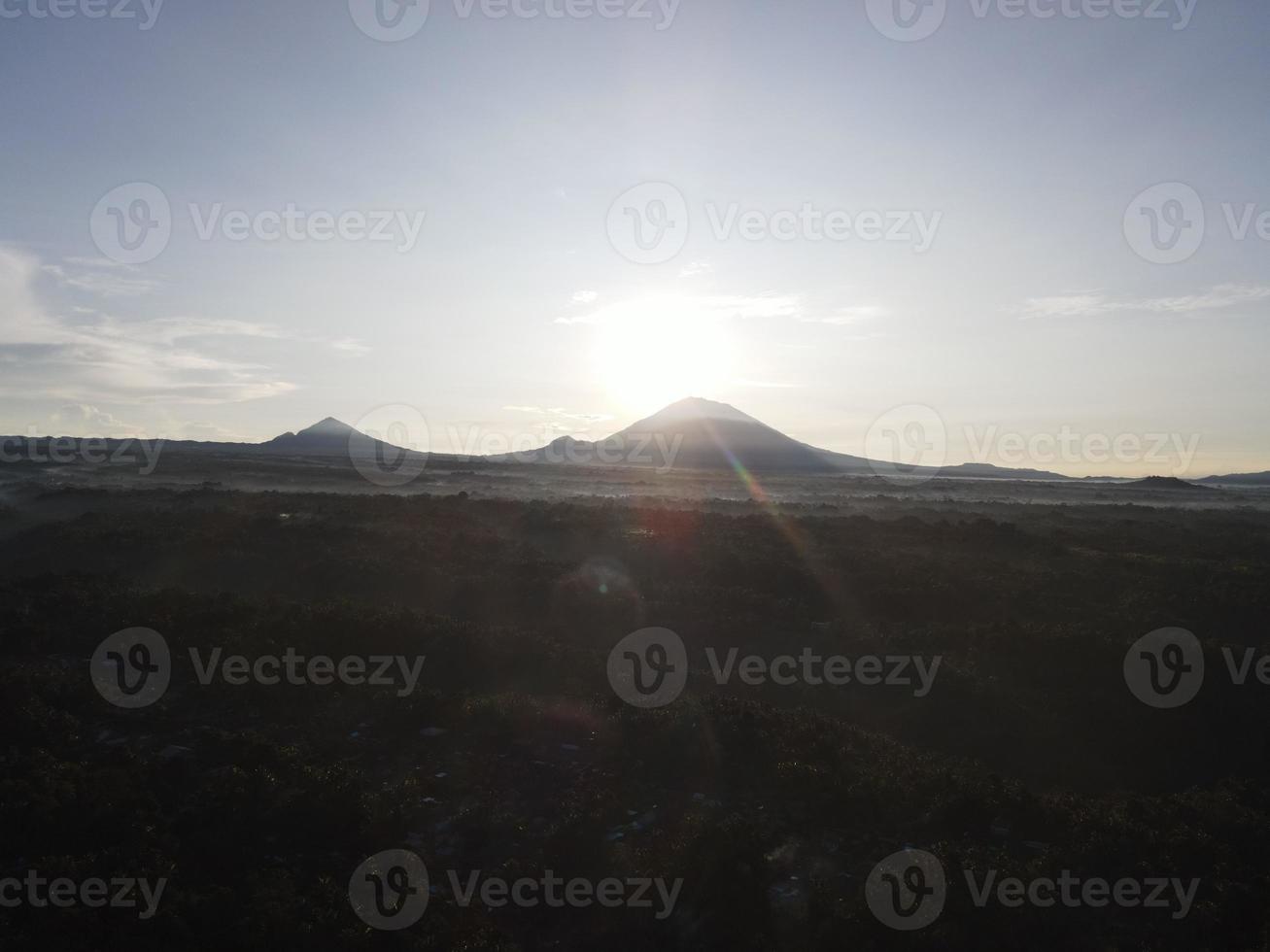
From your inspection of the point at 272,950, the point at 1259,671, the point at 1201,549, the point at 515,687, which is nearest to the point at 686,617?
the point at 515,687

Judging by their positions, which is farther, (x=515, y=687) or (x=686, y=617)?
(x=686, y=617)

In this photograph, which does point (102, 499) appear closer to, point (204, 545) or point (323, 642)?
point (204, 545)

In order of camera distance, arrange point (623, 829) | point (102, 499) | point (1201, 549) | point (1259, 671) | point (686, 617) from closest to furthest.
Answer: point (623, 829), point (1259, 671), point (686, 617), point (1201, 549), point (102, 499)

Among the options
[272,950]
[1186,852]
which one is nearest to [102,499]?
[272,950]

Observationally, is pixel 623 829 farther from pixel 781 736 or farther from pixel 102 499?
pixel 102 499

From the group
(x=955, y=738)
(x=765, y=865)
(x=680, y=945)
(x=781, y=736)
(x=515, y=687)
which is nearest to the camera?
(x=680, y=945)

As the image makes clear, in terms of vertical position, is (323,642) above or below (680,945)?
above
